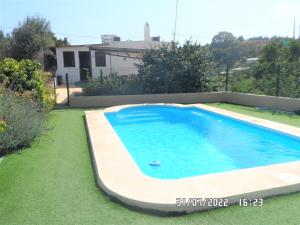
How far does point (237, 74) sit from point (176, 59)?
5145 mm

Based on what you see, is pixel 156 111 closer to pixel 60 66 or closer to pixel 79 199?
pixel 79 199

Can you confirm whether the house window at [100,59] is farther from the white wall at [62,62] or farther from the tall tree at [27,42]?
the tall tree at [27,42]

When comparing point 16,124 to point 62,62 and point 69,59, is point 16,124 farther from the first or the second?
point 69,59

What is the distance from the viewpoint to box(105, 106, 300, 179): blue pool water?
6914 mm

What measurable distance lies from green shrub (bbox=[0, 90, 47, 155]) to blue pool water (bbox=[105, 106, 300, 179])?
2553mm

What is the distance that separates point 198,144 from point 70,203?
16.9 feet

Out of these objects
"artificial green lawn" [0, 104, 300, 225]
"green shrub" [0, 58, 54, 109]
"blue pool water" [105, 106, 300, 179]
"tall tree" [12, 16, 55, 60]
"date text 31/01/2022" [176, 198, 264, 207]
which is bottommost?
"blue pool water" [105, 106, 300, 179]

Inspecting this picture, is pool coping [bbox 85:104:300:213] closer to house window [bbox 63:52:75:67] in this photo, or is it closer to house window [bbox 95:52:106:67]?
house window [bbox 95:52:106:67]

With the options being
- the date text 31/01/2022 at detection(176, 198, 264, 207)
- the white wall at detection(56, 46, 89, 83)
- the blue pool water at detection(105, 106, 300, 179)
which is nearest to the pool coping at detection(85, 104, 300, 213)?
the date text 31/01/2022 at detection(176, 198, 264, 207)

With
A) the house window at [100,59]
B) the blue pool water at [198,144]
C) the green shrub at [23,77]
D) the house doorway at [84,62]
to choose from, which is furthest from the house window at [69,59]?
the green shrub at [23,77]

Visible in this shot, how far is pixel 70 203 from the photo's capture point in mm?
4191

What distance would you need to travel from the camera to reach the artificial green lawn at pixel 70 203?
3.72m

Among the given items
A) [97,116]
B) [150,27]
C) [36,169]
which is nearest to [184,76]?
[97,116]

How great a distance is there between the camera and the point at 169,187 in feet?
14.4
